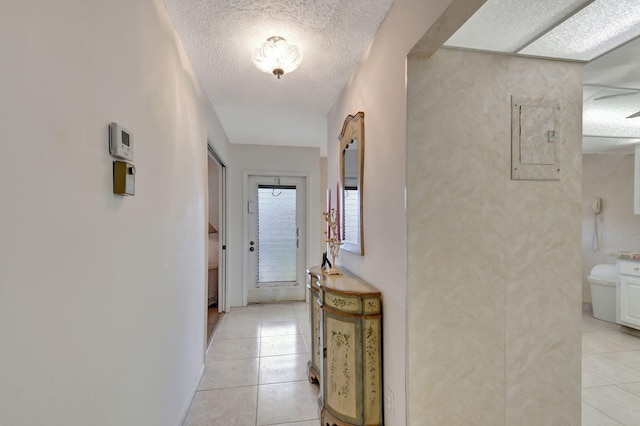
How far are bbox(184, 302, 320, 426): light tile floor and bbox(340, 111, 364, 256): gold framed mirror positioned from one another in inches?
48.3

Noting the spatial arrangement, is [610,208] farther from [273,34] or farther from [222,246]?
[222,246]

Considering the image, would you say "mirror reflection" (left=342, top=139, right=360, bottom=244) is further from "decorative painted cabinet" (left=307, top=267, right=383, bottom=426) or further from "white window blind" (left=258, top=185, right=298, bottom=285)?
"white window blind" (left=258, top=185, right=298, bottom=285)

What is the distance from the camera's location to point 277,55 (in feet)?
6.39

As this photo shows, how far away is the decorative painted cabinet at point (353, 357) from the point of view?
1826mm

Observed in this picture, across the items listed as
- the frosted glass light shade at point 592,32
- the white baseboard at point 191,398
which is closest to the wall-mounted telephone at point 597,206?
the frosted glass light shade at point 592,32

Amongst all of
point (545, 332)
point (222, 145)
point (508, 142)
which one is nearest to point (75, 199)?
point (508, 142)

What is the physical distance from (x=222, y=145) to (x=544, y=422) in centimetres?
395

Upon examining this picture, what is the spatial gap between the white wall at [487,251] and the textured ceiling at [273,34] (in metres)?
0.61

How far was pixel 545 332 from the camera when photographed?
5.53 feet

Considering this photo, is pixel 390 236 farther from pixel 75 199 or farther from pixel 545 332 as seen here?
pixel 75 199

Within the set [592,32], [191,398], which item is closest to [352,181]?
[592,32]

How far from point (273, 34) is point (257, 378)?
8.84ft

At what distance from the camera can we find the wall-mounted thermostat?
1065 mm

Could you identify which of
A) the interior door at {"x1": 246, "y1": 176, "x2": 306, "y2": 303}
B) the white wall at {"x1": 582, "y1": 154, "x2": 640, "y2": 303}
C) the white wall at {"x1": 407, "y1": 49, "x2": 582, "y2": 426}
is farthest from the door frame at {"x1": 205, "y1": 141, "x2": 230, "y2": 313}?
the white wall at {"x1": 582, "y1": 154, "x2": 640, "y2": 303}
